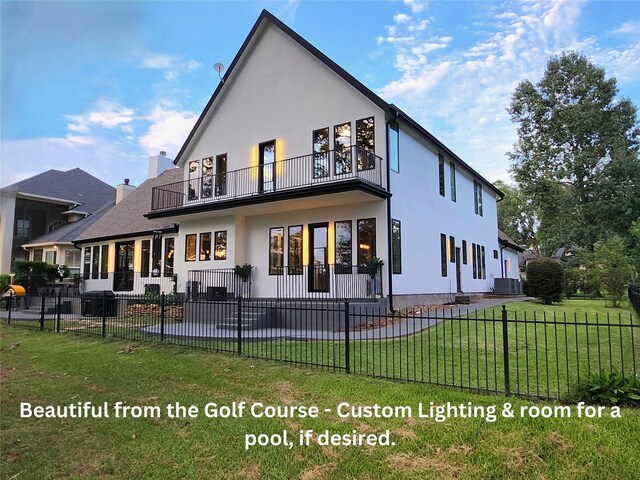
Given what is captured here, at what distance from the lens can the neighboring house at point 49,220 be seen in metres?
27.8

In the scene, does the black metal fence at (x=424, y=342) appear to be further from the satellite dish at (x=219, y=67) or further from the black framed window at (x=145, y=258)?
the satellite dish at (x=219, y=67)

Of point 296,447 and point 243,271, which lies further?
point 243,271

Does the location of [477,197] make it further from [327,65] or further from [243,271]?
[243,271]

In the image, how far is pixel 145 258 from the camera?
835 inches

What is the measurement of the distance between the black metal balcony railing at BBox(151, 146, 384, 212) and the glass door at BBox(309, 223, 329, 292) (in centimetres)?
174

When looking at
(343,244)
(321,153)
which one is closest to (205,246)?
(343,244)

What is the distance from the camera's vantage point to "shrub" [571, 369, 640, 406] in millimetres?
4648

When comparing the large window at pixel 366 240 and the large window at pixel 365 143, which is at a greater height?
the large window at pixel 365 143

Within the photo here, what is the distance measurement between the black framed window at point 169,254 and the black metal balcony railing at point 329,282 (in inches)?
278

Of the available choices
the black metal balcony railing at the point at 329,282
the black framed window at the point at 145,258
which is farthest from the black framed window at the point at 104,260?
the black metal balcony railing at the point at 329,282

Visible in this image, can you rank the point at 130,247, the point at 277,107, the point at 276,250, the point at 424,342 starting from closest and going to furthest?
the point at 424,342
the point at 276,250
the point at 277,107
the point at 130,247

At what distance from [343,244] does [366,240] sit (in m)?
0.89

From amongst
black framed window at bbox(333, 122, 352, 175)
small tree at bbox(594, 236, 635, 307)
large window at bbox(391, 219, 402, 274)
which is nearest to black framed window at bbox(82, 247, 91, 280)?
→ black framed window at bbox(333, 122, 352, 175)

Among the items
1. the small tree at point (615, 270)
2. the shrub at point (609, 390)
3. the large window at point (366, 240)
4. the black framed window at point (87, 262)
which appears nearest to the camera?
the shrub at point (609, 390)
